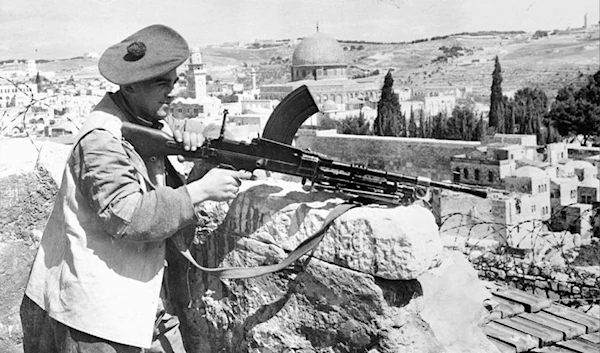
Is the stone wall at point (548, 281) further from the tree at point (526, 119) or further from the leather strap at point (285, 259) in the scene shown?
the tree at point (526, 119)

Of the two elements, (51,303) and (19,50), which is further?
(19,50)

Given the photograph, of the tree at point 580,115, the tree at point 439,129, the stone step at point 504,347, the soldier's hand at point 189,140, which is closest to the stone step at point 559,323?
the stone step at point 504,347

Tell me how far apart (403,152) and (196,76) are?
1162 inches

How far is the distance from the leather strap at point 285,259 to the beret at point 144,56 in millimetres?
631

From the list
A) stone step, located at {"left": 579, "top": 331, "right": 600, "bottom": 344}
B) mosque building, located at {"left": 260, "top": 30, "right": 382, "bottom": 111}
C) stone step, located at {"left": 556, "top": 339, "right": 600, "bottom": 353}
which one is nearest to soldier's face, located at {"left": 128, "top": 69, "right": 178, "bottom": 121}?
stone step, located at {"left": 556, "top": 339, "right": 600, "bottom": 353}

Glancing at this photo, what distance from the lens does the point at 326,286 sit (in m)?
2.37

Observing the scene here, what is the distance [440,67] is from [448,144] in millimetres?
62759

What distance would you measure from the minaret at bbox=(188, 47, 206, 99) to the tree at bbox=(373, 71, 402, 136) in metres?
22.5

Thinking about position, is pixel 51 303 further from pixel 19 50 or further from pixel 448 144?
pixel 448 144

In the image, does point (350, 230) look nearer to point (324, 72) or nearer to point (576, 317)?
point (576, 317)

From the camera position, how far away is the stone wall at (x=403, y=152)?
96.5 ft

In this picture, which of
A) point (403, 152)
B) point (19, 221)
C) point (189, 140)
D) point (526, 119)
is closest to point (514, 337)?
point (189, 140)

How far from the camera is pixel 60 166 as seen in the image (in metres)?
3.22

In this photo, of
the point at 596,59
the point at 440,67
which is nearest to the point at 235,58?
the point at 440,67
